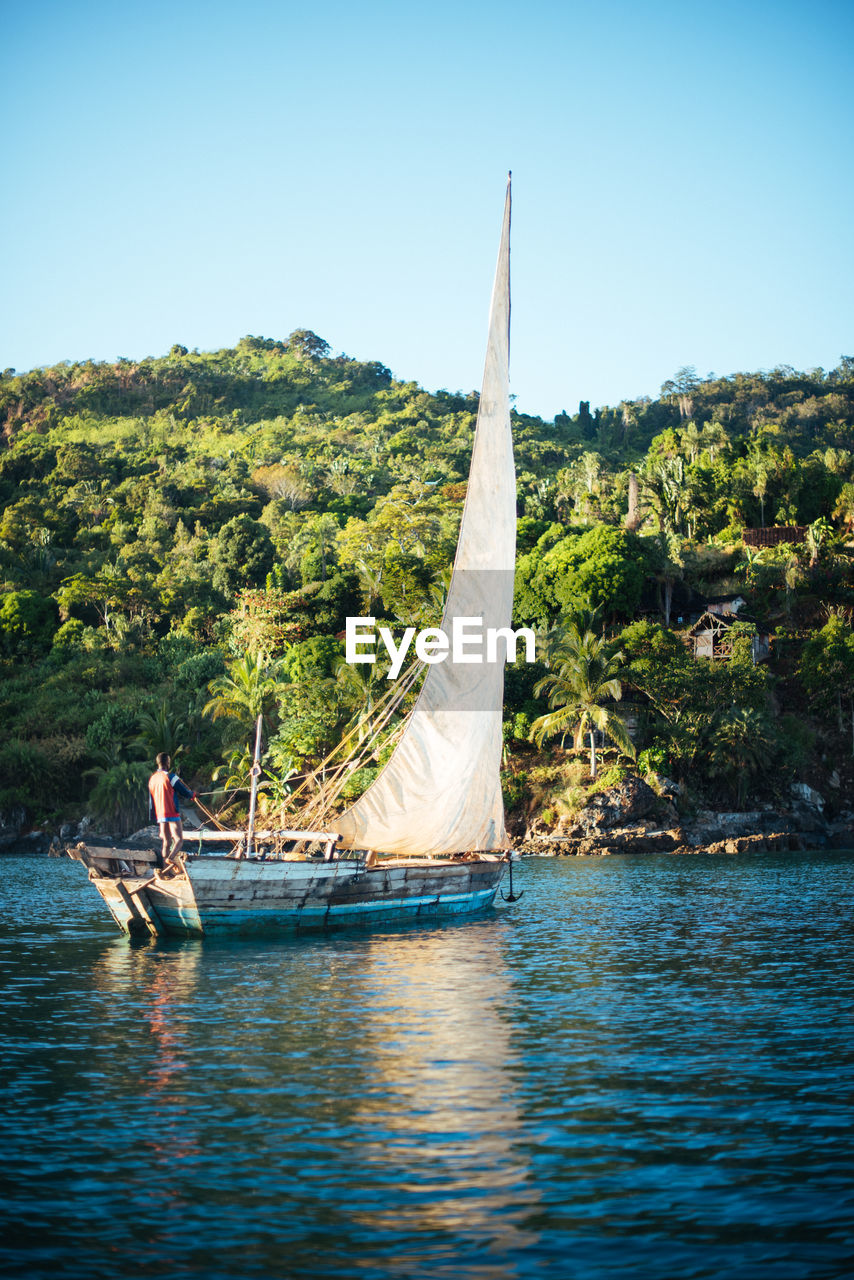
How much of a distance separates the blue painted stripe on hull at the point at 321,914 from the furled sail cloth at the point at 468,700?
5.23 feet

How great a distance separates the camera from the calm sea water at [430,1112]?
9.04m

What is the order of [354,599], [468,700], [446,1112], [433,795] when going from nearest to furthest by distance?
[446,1112]
[468,700]
[433,795]
[354,599]

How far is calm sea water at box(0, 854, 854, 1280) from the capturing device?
904cm

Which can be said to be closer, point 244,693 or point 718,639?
point 244,693

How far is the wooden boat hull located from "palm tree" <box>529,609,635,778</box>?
30.8m

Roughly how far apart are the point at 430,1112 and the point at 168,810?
42.2ft

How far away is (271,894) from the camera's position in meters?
26.7

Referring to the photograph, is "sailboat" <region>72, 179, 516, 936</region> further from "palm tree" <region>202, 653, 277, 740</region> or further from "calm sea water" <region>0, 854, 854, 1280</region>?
"palm tree" <region>202, 653, 277, 740</region>

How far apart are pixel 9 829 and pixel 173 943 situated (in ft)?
153

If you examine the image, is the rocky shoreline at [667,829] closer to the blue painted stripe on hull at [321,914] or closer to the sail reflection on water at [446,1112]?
the blue painted stripe on hull at [321,914]

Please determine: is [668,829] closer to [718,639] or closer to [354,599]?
[718,639]

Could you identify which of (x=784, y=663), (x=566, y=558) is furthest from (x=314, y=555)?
(x=784, y=663)

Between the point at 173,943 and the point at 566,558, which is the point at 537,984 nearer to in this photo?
the point at 173,943

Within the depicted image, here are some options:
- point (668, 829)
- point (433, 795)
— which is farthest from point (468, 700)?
point (668, 829)
